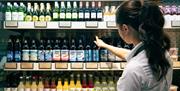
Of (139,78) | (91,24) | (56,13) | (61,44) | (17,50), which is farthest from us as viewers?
(61,44)

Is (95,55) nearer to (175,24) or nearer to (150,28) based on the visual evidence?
(175,24)

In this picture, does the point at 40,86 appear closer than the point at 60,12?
No

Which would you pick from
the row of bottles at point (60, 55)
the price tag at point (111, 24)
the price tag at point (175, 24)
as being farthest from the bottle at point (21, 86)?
the price tag at point (175, 24)

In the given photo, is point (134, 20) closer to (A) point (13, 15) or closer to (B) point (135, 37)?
(B) point (135, 37)

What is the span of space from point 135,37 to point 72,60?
6.05 ft

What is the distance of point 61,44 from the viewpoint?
3623 millimetres

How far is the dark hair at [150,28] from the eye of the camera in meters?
1.48

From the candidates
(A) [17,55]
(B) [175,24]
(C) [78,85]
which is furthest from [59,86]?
(B) [175,24]

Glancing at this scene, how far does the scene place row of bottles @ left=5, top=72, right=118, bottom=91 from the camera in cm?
345

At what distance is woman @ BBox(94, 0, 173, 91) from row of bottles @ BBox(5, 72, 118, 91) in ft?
6.37

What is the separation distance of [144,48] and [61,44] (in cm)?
220

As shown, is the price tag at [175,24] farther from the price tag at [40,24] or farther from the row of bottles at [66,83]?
the price tag at [40,24]

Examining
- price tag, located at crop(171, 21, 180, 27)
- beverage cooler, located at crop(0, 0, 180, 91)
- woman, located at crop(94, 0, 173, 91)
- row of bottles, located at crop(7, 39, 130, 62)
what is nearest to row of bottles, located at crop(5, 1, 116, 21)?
beverage cooler, located at crop(0, 0, 180, 91)

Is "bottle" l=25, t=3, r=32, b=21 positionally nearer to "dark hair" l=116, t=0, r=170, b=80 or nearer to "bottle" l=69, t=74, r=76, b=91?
"bottle" l=69, t=74, r=76, b=91
